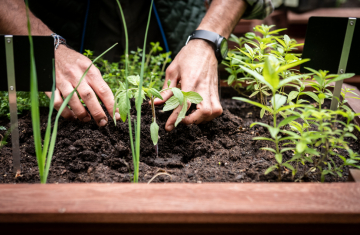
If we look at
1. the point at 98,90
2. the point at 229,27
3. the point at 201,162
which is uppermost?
the point at 229,27

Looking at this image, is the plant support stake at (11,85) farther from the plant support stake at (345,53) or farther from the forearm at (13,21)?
the plant support stake at (345,53)

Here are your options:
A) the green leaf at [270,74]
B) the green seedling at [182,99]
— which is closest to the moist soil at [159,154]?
the green seedling at [182,99]

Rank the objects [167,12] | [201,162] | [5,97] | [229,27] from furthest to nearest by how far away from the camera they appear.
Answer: [167,12], [229,27], [5,97], [201,162]

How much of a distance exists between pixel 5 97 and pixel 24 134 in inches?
11.9

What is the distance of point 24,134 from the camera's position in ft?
3.14

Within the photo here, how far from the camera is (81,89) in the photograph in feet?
2.82

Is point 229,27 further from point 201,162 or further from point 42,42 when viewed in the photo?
point 42,42

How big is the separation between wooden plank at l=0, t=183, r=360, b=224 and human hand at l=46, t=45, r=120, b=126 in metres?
0.37

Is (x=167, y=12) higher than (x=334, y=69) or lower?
higher

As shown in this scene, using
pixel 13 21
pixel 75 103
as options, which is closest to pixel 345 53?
pixel 75 103

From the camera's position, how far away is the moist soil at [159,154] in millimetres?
737

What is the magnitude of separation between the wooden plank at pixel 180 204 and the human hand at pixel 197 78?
1.38ft

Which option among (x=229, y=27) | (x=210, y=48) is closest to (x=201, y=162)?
(x=210, y=48)

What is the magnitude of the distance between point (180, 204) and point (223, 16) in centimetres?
113
